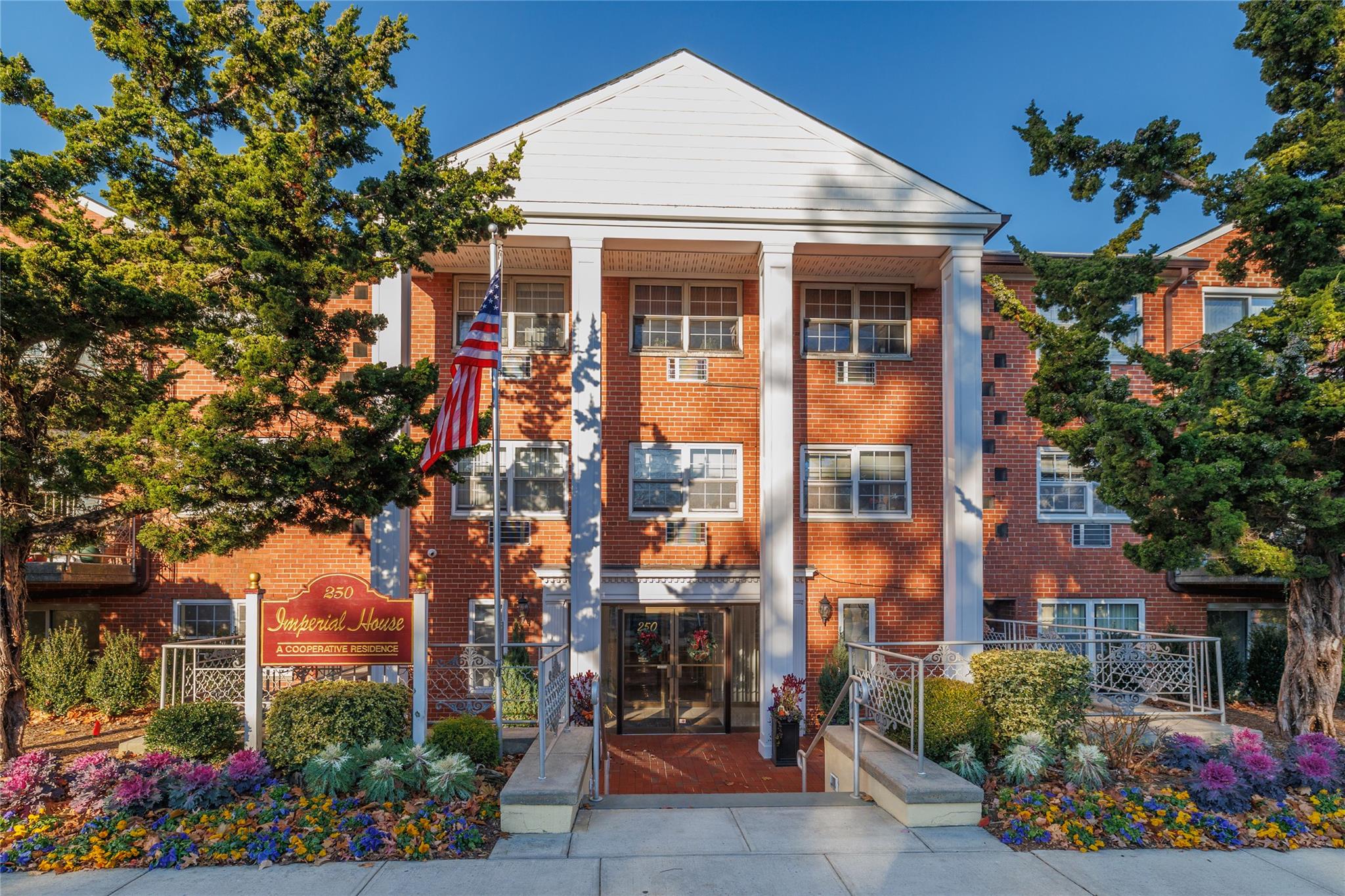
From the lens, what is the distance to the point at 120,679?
37.2 ft

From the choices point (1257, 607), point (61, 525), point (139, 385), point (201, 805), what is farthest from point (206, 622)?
point (1257, 607)

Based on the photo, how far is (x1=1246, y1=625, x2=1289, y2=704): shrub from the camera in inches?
494

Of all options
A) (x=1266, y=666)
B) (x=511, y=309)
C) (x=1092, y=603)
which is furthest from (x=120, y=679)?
(x=1266, y=666)

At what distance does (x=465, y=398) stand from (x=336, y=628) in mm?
2827

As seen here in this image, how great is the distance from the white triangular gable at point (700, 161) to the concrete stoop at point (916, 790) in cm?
833

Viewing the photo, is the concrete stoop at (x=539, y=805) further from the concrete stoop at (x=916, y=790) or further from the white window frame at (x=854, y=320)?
the white window frame at (x=854, y=320)

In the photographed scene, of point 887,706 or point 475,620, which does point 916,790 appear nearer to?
point 887,706

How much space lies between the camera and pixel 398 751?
22.3ft

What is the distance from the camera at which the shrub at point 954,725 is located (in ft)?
23.3

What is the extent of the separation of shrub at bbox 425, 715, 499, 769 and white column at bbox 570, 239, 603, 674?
10.7 ft

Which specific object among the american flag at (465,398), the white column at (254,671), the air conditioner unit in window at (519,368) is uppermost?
the air conditioner unit in window at (519,368)

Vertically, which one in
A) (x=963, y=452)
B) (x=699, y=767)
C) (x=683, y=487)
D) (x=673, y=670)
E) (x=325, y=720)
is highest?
(x=963, y=452)

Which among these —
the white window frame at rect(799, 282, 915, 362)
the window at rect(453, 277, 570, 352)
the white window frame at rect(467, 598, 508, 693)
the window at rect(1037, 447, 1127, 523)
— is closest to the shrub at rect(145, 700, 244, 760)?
the white window frame at rect(467, 598, 508, 693)

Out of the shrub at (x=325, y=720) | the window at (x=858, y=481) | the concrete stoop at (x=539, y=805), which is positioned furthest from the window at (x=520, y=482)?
the concrete stoop at (x=539, y=805)
